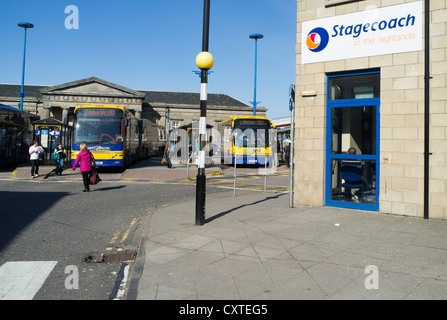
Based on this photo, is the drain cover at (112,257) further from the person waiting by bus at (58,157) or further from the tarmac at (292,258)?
the person waiting by bus at (58,157)

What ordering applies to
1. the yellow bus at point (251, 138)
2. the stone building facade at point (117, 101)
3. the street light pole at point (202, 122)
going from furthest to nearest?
the stone building facade at point (117, 101)
the yellow bus at point (251, 138)
the street light pole at point (202, 122)

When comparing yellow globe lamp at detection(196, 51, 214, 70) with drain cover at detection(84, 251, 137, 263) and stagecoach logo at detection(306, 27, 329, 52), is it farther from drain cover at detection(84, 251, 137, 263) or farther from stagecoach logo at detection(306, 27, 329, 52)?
drain cover at detection(84, 251, 137, 263)

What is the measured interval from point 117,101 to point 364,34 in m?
50.1

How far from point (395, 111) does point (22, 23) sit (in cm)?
3341

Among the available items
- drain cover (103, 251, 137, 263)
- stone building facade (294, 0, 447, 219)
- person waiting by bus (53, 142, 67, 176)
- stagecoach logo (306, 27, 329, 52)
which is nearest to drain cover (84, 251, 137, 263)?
drain cover (103, 251, 137, 263)

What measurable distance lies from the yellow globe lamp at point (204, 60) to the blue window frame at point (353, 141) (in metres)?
3.29

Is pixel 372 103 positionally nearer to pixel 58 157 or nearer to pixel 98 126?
pixel 58 157

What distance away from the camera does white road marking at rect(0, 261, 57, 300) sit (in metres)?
3.86

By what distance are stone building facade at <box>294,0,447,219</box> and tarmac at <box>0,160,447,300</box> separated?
2.74 ft

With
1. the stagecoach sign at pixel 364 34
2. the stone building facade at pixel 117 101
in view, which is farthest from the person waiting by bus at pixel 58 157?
the stone building facade at pixel 117 101

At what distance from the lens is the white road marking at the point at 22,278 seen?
3863 millimetres

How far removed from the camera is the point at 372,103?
8.09 m
